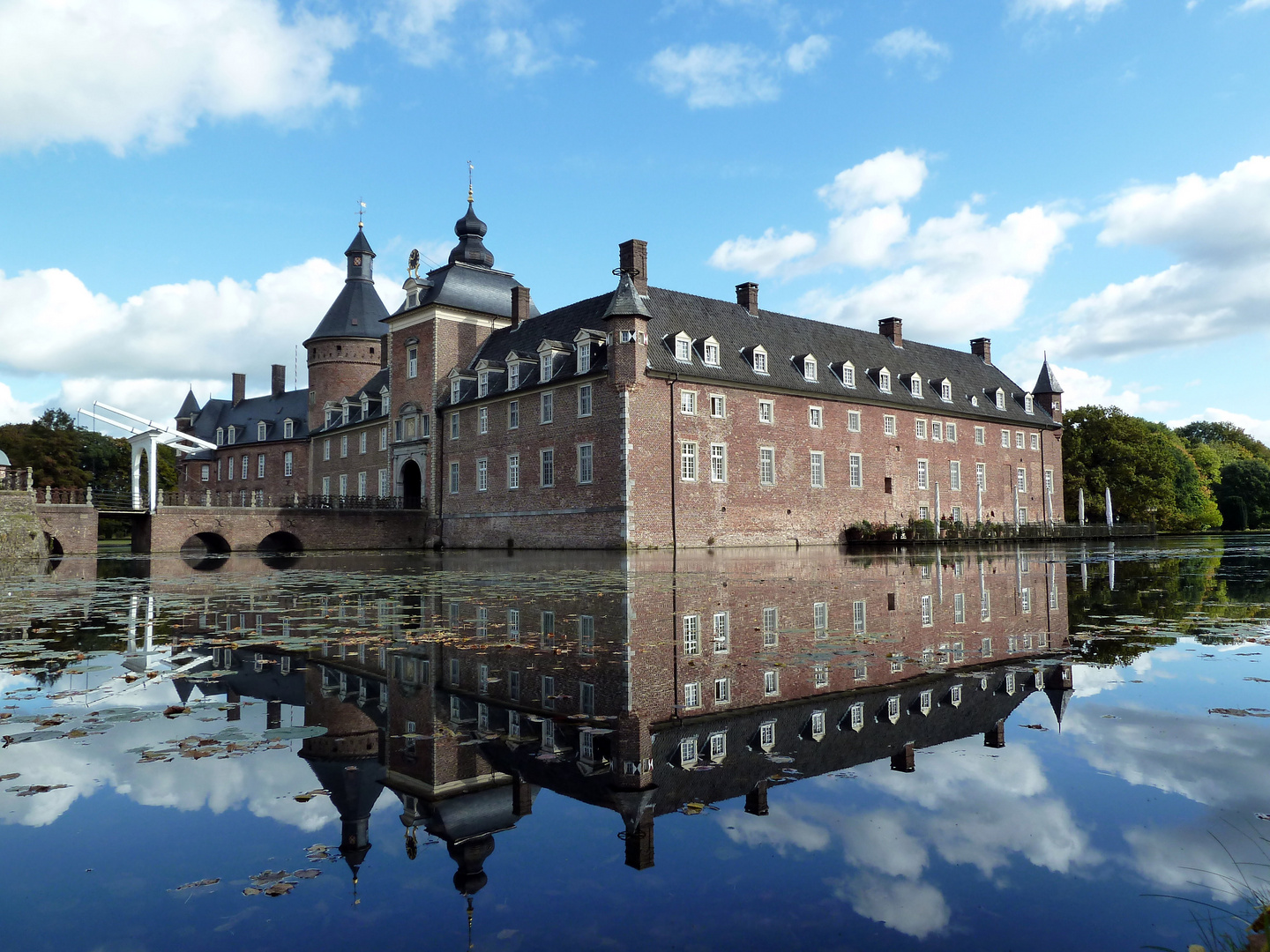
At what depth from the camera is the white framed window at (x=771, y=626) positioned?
795 centimetres

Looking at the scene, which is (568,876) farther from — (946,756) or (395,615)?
(395,615)

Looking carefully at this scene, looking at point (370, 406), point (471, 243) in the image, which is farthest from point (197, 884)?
point (370, 406)

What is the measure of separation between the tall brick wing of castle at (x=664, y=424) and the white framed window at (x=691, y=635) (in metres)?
25.2

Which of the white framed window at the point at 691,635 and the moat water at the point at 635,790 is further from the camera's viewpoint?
the white framed window at the point at 691,635

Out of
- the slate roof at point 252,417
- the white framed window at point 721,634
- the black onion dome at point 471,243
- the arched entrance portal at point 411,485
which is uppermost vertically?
the black onion dome at point 471,243

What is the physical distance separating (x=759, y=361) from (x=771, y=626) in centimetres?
3351

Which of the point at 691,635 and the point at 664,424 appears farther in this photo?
the point at 664,424

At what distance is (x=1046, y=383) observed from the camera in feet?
192

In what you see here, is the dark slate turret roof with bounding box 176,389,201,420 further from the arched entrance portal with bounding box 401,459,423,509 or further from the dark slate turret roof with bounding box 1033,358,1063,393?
the dark slate turret roof with bounding box 1033,358,1063,393

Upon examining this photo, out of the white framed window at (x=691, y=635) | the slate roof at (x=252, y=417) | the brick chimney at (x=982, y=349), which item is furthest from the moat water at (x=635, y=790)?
the slate roof at (x=252, y=417)

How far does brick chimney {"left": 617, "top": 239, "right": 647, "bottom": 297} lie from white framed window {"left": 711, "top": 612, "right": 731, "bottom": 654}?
31.1m

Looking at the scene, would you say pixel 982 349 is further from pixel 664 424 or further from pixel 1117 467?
pixel 664 424

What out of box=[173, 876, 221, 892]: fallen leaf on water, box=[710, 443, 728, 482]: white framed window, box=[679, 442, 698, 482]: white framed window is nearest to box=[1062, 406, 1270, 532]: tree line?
box=[710, 443, 728, 482]: white framed window

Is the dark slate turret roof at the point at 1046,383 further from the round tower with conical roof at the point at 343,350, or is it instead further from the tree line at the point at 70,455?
the tree line at the point at 70,455
